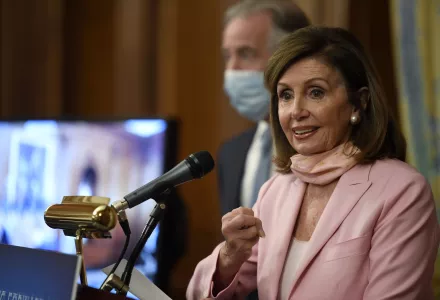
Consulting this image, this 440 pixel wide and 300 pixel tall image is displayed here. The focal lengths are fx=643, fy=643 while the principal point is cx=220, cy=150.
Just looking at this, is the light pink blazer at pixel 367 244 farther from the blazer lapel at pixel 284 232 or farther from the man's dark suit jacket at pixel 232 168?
the man's dark suit jacket at pixel 232 168

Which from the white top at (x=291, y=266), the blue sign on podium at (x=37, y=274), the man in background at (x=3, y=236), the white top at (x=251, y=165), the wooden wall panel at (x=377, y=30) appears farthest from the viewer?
the man in background at (x=3, y=236)

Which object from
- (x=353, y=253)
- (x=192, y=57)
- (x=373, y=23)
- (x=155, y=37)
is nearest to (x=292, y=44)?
(x=353, y=253)

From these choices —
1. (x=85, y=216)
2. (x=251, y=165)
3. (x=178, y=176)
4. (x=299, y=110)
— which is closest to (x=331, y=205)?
(x=299, y=110)

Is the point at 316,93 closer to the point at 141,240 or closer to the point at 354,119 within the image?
the point at 354,119

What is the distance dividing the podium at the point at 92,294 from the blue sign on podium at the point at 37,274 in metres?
0.05

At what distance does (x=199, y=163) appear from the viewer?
4.16 feet

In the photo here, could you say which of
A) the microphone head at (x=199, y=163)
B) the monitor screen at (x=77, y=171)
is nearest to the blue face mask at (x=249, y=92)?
the monitor screen at (x=77, y=171)

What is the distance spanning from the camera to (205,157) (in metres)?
1.28

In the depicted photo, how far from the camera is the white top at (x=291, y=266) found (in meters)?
1.40

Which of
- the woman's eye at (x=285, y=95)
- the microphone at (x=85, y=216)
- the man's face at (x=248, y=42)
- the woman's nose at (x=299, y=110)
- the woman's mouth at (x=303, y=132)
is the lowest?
the microphone at (x=85, y=216)

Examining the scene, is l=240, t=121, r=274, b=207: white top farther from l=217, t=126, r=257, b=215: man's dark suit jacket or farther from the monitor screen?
the monitor screen

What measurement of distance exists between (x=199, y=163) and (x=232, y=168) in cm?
111

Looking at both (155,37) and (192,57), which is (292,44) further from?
(155,37)

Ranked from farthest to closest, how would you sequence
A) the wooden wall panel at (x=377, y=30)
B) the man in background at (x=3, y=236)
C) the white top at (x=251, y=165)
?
1. the man in background at (x=3, y=236)
2. the wooden wall panel at (x=377, y=30)
3. the white top at (x=251, y=165)
